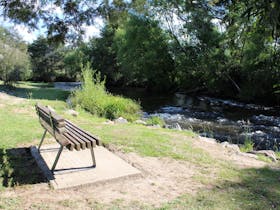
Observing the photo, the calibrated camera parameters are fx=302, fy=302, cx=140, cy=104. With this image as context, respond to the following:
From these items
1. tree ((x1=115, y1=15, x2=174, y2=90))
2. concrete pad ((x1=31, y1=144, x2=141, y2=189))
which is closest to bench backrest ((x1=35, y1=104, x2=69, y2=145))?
concrete pad ((x1=31, y1=144, x2=141, y2=189))

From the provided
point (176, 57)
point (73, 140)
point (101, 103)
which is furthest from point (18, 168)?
point (176, 57)

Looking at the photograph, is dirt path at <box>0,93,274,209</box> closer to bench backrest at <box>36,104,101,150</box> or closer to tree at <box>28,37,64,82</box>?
bench backrest at <box>36,104,101,150</box>

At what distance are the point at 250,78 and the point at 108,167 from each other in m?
16.1

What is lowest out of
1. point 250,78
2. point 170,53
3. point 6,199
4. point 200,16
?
point 6,199

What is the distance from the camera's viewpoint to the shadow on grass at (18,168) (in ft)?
13.0

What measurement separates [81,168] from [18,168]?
91cm

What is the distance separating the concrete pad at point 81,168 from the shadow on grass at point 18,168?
0.33 ft

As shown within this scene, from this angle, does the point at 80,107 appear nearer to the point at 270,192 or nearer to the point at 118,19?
the point at 118,19

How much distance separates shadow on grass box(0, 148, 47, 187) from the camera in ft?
13.0

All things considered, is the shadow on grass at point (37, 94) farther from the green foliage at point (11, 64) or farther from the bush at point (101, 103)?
the bush at point (101, 103)

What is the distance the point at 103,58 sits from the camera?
3262cm

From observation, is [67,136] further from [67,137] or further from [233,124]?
[233,124]

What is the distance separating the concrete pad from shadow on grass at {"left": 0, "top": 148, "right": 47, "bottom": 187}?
0.10 metres

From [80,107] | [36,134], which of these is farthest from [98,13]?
[80,107]
